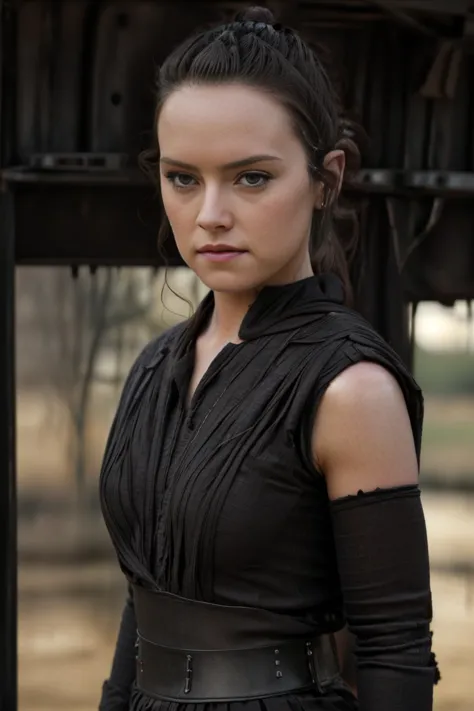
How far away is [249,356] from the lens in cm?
188

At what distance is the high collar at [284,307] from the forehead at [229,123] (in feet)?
0.64

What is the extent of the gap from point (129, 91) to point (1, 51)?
12.0 inches

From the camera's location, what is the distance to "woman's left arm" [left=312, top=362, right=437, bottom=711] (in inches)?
68.3

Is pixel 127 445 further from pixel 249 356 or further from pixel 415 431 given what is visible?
pixel 415 431

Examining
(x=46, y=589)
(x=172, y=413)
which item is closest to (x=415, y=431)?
(x=172, y=413)

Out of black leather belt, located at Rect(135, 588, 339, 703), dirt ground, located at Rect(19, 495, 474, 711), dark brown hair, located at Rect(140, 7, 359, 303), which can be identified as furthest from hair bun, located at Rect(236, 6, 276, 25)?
dirt ground, located at Rect(19, 495, 474, 711)

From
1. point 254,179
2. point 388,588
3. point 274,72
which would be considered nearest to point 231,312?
point 254,179

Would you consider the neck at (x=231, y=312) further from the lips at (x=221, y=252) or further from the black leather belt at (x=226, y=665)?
the black leather belt at (x=226, y=665)

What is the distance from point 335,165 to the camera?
1.92 metres

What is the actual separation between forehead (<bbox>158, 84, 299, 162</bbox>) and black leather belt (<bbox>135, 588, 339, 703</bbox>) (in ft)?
1.89

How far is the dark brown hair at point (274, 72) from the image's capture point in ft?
5.94

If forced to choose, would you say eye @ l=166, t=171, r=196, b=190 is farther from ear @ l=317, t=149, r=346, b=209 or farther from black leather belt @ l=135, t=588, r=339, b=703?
black leather belt @ l=135, t=588, r=339, b=703

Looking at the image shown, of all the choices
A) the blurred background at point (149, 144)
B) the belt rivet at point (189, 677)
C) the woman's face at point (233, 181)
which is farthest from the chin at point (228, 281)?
the blurred background at point (149, 144)

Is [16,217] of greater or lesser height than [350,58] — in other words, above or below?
below
